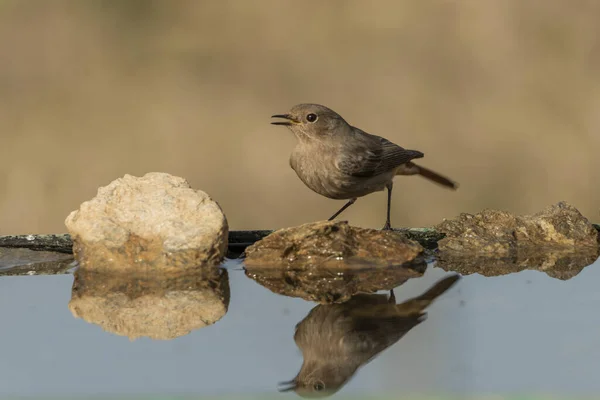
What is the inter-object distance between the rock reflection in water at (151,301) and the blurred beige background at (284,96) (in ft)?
17.6

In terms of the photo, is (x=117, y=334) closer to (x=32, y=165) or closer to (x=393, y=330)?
(x=393, y=330)

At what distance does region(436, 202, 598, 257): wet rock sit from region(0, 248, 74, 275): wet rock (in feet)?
6.91

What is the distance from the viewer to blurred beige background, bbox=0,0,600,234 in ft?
36.4

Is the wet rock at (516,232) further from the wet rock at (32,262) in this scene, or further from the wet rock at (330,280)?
the wet rock at (32,262)

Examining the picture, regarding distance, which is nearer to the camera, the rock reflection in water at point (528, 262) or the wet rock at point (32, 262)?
the rock reflection in water at point (528, 262)

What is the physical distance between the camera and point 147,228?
5.39 meters

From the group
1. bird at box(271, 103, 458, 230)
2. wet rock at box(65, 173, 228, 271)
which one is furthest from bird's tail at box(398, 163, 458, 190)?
wet rock at box(65, 173, 228, 271)

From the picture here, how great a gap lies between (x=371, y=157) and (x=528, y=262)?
1.95 m

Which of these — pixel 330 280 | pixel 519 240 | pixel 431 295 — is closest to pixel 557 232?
pixel 519 240

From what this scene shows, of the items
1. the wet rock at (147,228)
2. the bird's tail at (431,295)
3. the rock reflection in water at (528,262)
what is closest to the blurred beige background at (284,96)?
the rock reflection in water at (528,262)

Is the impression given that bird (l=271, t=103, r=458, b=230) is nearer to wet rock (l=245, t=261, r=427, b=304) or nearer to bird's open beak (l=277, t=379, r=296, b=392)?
wet rock (l=245, t=261, r=427, b=304)

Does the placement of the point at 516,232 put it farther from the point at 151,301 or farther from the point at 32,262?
the point at 32,262

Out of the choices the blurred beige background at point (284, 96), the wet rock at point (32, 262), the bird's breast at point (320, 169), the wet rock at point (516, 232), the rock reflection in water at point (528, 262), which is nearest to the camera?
the rock reflection in water at point (528, 262)

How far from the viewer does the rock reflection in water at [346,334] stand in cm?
377
